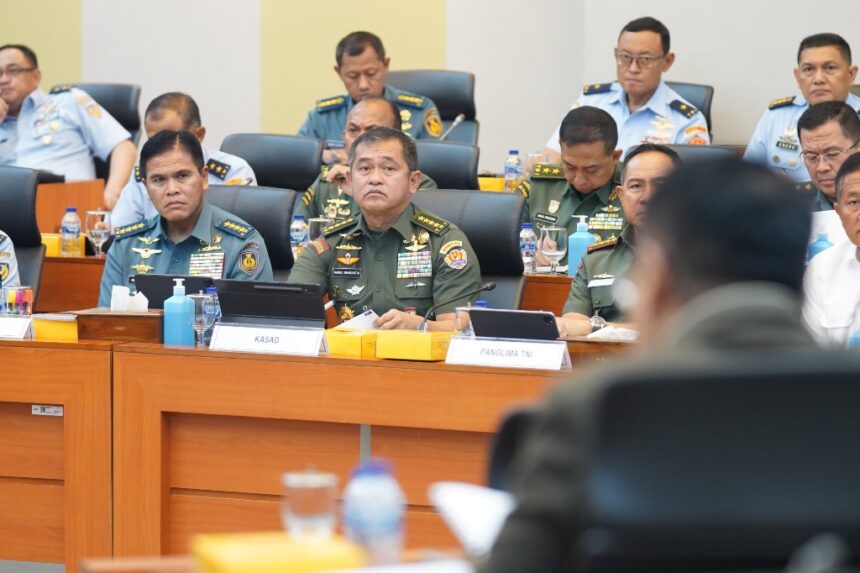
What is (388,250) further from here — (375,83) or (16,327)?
(375,83)

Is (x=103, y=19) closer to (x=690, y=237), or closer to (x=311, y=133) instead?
(x=311, y=133)

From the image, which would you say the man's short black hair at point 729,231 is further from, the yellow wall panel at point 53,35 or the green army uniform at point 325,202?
the yellow wall panel at point 53,35

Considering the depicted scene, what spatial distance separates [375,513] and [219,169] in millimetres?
4082

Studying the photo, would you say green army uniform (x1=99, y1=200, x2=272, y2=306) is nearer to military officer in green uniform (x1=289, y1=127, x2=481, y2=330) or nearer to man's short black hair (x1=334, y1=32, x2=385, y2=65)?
military officer in green uniform (x1=289, y1=127, x2=481, y2=330)

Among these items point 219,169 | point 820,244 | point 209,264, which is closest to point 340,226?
point 209,264

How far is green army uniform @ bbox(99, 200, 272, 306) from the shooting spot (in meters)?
3.96

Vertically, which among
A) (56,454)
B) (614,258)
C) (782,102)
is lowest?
(56,454)

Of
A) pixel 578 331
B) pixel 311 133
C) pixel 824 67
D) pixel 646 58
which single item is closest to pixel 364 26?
pixel 311 133

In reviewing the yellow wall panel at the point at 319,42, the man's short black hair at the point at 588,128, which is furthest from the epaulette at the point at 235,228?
the yellow wall panel at the point at 319,42

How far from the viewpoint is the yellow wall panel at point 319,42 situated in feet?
24.8

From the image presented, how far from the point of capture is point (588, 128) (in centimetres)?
457

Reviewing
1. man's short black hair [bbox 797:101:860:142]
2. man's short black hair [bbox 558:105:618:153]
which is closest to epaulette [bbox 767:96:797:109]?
man's short black hair [bbox 797:101:860:142]

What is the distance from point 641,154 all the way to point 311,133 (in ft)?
9.86

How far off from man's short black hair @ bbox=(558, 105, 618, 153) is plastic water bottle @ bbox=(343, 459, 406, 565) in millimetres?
3317
